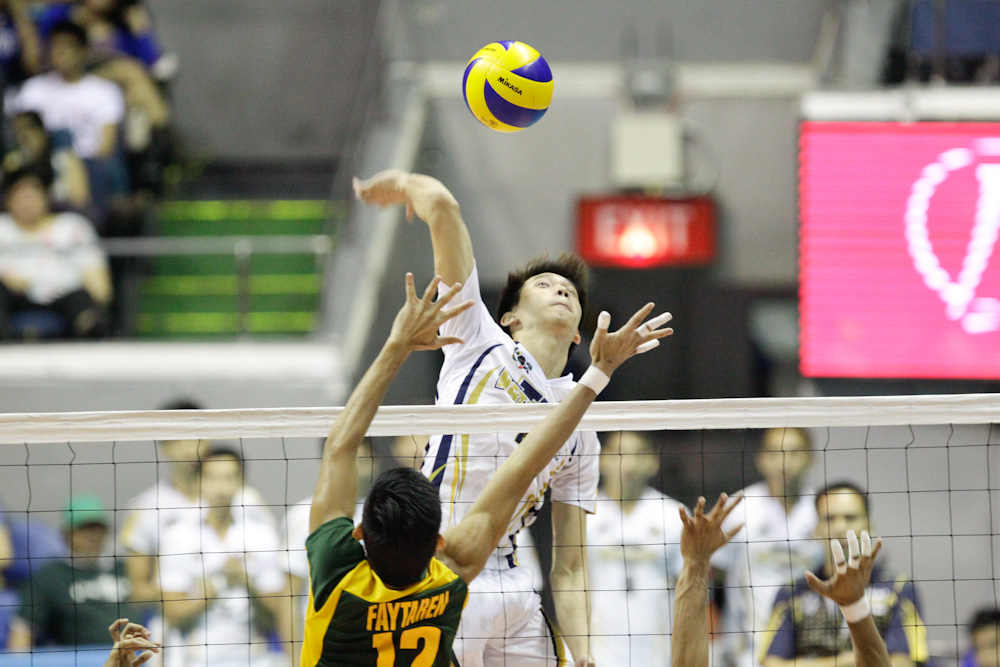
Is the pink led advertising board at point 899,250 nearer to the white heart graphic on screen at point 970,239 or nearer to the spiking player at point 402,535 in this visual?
the white heart graphic on screen at point 970,239

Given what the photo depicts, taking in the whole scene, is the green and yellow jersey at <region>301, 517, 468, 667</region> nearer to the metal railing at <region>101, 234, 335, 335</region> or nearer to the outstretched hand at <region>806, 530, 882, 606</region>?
the outstretched hand at <region>806, 530, 882, 606</region>

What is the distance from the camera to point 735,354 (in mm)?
10461

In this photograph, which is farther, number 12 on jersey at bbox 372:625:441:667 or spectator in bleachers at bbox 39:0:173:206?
spectator in bleachers at bbox 39:0:173:206

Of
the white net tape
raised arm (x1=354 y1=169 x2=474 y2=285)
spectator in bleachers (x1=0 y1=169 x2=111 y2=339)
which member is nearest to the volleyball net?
the white net tape

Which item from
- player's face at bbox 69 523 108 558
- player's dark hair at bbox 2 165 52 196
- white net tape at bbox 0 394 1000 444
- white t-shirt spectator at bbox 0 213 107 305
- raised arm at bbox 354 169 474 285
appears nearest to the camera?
raised arm at bbox 354 169 474 285

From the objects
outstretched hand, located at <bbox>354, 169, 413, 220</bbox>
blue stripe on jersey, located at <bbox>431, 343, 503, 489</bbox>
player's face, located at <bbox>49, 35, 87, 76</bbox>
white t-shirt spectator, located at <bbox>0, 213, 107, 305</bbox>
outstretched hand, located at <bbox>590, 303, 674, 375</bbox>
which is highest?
player's face, located at <bbox>49, 35, 87, 76</bbox>

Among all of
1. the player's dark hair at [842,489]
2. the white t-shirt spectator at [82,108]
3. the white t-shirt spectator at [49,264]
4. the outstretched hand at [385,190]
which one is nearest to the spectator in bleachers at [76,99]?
the white t-shirt spectator at [82,108]

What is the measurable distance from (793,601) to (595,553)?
1130 millimetres

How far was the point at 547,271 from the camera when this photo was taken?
466 cm

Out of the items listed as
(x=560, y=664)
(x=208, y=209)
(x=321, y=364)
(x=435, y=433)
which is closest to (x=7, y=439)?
(x=435, y=433)

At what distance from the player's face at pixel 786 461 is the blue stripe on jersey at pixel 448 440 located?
254cm

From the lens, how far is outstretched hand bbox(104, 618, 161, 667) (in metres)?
3.53

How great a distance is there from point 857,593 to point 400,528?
4.63 feet

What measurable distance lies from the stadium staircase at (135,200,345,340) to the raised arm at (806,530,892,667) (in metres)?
6.18
